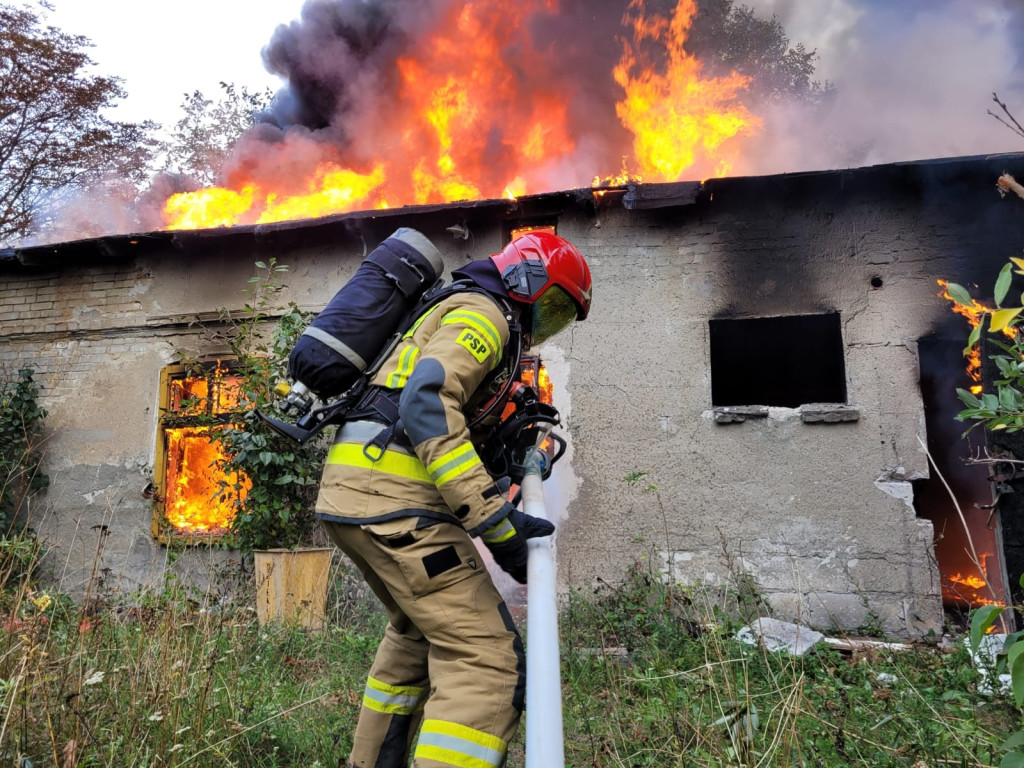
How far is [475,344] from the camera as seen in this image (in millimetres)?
2283

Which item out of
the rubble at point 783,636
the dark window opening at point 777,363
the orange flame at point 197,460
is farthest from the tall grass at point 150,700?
the dark window opening at point 777,363

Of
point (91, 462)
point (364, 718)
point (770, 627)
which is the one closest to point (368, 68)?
point (91, 462)

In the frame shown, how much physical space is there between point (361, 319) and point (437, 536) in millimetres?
830

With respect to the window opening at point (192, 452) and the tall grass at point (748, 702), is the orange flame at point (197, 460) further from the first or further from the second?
the tall grass at point (748, 702)

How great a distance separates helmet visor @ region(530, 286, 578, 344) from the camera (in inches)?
110

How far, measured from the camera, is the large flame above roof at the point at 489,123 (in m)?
8.48

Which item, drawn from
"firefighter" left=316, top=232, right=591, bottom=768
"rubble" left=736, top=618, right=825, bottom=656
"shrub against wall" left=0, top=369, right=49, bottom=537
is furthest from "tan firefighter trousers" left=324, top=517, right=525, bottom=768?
"shrub against wall" left=0, top=369, right=49, bottom=537

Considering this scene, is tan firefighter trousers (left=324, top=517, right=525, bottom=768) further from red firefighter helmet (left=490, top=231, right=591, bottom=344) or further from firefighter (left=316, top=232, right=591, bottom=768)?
red firefighter helmet (left=490, top=231, right=591, bottom=344)

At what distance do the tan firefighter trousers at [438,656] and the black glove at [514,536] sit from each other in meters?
0.11

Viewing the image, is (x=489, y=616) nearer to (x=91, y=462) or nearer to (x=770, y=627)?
(x=770, y=627)

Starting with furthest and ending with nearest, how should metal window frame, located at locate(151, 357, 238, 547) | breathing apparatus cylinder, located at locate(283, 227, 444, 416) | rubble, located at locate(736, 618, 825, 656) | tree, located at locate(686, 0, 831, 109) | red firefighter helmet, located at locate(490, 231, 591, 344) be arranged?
tree, located at locate(686, 0, 831, 109), metal window frame, located at locate(151, 357, 238, 547), rubble, located at locate(736, 618, 825, 656), red firefighter helmet, located at locate(490, 231, 591, 344), breathing apparatus cylinder, located at locate(283, 227, 444, 416)

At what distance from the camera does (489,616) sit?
86.1 inches

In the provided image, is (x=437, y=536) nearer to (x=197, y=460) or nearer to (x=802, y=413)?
(x=802, y=413)

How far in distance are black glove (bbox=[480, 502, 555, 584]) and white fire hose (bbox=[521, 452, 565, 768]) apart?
0.06m
